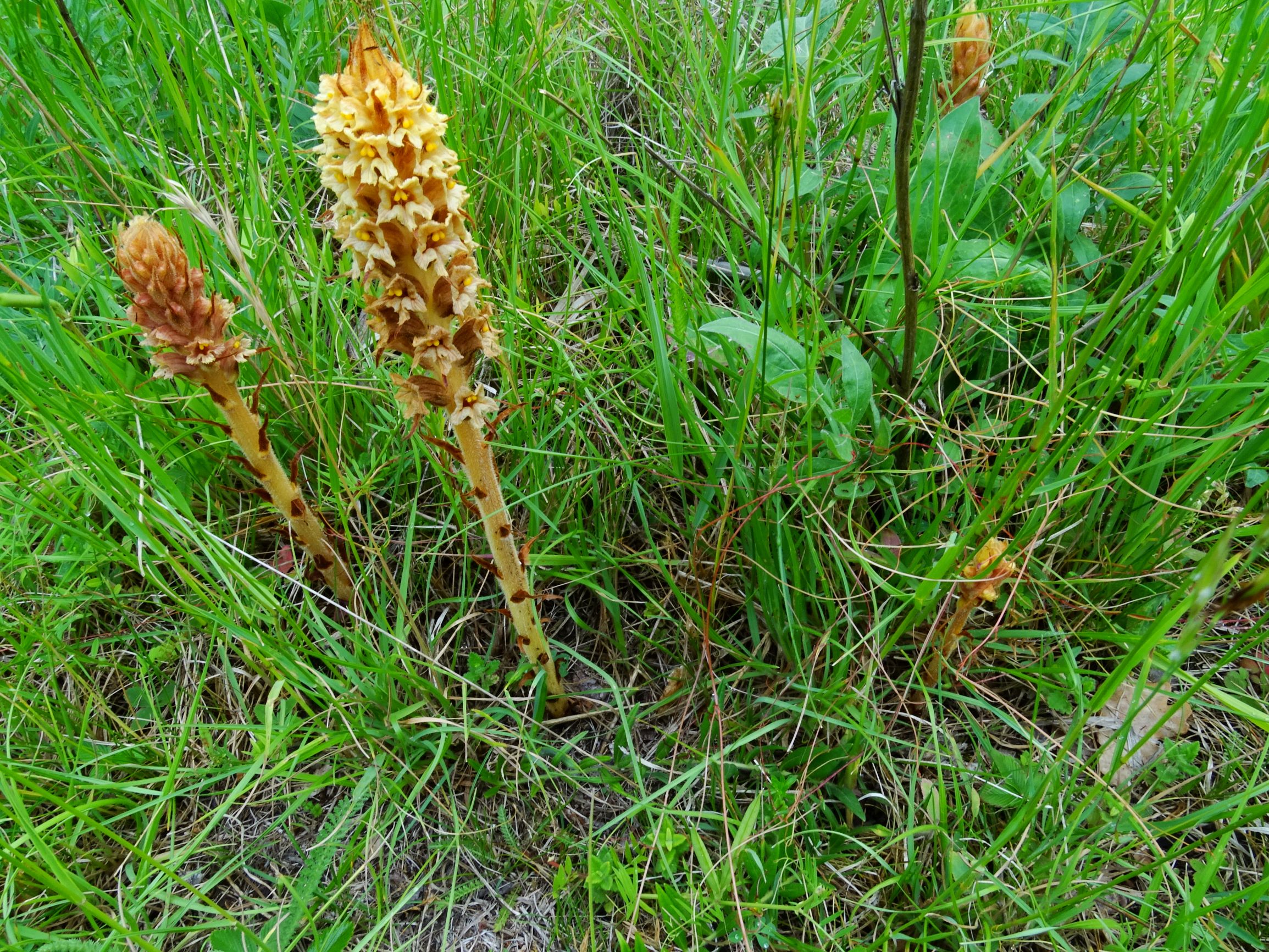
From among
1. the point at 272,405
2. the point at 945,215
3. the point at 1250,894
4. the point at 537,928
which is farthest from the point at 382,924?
the point at 945,215

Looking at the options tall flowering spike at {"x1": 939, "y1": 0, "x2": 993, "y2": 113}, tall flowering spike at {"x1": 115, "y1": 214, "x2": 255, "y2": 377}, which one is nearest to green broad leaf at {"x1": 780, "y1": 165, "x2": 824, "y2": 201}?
tall flowering spike at {"x1": 939, "y1": 0, "x2": 993, "y2": 113}

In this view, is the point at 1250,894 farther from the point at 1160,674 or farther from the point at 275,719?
the point at 275,719

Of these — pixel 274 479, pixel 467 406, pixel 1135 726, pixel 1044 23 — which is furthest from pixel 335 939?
pixel 1044 23

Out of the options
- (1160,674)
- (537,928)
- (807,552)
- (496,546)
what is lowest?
(537,928)

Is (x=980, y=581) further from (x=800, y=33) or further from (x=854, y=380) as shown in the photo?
(x=800, y=33)

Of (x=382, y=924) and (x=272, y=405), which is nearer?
(x=382, y=924)

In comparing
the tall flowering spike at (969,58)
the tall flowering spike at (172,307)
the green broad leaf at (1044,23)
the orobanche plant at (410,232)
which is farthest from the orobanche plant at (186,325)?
the green broad leaf at (1044,23)
